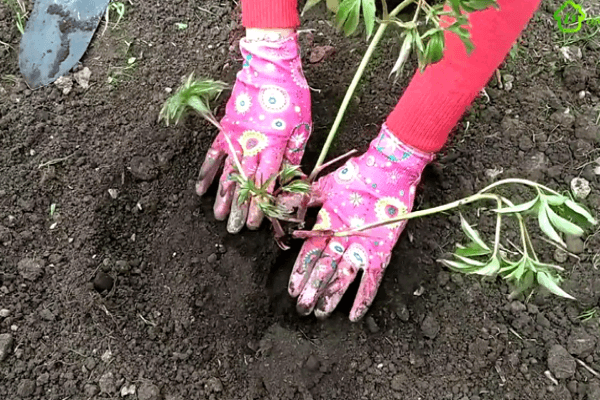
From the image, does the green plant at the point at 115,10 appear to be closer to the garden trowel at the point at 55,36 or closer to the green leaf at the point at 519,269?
the garden trowel at the point at 55,36

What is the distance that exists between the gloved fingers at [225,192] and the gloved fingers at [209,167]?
0.03 metres

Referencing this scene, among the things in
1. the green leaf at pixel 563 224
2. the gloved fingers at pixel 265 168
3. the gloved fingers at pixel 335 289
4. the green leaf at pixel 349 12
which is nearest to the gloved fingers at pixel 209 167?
the gloved fingers at pixel 265 168

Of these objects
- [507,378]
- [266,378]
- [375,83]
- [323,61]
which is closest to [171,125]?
[323,61]

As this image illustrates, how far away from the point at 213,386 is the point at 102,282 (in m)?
0.36

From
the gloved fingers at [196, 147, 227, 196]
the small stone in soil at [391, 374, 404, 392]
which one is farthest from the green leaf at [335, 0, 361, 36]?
the small stone in soil at [391, 374, 404, 392]

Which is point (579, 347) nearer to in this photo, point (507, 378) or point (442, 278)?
point (507, 378)

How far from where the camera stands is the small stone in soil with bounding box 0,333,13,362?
4.25 ft

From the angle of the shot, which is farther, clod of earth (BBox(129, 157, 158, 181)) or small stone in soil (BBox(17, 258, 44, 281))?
clod of earth (BBox(129, 157, 158, 181))

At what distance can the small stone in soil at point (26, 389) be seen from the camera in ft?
4.15

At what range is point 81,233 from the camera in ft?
4.71

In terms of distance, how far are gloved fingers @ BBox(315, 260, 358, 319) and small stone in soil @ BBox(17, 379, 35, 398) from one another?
64 cm

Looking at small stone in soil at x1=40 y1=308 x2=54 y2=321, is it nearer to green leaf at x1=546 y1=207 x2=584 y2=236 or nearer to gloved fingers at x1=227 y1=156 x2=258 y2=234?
gloved fingers at x1=227 y1=156 x2=258 y2=234

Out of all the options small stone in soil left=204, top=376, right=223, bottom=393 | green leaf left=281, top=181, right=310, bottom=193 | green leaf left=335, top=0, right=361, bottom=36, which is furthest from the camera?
small stone in soil left=204, top=376, right=223, bottom=393

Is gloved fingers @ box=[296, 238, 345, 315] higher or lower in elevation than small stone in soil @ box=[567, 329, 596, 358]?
lower
